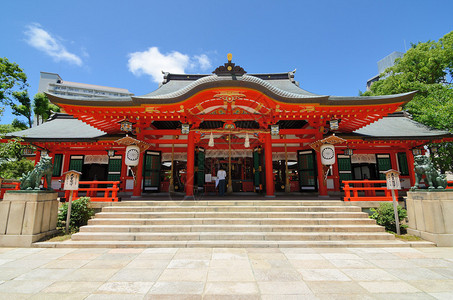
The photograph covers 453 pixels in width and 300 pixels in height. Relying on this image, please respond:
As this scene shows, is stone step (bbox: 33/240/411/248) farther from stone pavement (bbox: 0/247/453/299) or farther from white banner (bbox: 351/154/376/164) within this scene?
white banner (bbox: 351/154/376/164)

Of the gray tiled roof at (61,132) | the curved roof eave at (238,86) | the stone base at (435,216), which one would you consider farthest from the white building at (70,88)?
the stone base at (435,216)

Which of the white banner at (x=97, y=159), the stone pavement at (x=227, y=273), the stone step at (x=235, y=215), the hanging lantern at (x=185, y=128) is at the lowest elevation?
the stone pavement at (x=227, y=273)

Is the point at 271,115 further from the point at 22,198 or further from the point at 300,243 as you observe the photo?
the point at 22,198

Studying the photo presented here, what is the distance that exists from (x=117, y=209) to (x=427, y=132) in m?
15.9

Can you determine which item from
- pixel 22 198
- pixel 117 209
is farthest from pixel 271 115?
pixel 22 198

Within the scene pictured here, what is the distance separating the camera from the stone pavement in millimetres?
3182

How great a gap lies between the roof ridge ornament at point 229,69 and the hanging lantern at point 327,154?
5.06m

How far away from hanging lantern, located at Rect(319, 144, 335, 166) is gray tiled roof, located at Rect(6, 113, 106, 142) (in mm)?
11694

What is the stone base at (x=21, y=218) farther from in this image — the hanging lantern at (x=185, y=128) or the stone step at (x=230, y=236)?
the hanging lantern at (x=185, y=128)

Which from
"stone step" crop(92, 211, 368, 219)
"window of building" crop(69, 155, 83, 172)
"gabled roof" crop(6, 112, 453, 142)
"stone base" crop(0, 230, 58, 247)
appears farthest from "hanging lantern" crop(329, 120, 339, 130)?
"window of building" crop(69, 155, 83, 172)

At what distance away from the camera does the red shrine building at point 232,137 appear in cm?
883

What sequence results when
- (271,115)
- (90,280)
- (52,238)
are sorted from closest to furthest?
(90,280) < (52,238) < (271,115)

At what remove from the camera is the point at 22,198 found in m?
5.88

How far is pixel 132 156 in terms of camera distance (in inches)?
375
